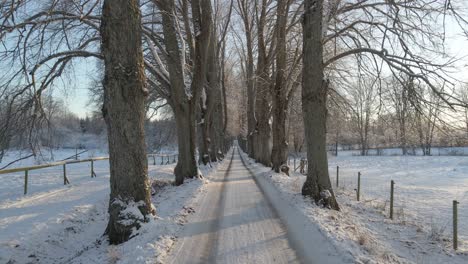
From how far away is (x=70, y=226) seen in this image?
27.1 feet

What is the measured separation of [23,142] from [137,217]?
400cm

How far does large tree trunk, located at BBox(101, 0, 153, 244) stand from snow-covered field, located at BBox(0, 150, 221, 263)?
0.48 m

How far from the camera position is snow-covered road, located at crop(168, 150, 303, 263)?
17.7ft

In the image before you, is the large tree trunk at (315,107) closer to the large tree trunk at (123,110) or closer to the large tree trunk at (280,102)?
the large tree trunk at (123,110)

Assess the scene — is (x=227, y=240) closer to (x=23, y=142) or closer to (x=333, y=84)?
(x=23, y=142)

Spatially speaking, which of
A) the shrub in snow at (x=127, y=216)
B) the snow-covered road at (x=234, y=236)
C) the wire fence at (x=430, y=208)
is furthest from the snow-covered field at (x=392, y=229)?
the shrub in snow at (x=127, y=216)

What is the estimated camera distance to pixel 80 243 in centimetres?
764

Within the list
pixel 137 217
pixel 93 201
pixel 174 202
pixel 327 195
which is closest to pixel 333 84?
pixel 327 195

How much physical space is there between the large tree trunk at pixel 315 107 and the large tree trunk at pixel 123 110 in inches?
200

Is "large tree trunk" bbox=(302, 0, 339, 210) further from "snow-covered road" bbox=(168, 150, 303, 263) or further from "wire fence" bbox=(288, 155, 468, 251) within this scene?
"wire fence" bbox=(288, 155, 468, 251)

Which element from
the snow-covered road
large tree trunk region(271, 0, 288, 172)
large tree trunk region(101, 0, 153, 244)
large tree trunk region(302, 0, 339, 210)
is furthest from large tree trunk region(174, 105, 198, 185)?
large tree trunk region(101, 0, 153, 244)

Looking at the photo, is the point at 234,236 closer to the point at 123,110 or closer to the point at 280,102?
the point at 123,110

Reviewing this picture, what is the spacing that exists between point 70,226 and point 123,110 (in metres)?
3.80

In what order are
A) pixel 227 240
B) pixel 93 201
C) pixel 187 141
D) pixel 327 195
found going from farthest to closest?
pixel 187 141 < pixel 93 201 < pixel 327 195 < pixel 227 240
